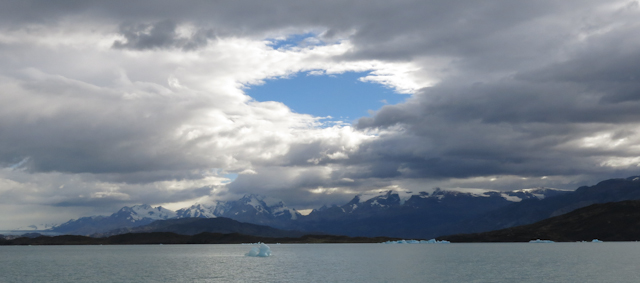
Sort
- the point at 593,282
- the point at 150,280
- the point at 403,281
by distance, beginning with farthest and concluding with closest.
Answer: the point at 150,280
the point at 403,281
the point at 593,282

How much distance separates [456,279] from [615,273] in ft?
116

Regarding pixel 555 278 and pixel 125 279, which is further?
pixel 125 279

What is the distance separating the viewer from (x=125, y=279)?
109062 mm

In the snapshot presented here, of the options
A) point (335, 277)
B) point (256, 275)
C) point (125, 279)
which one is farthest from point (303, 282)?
point (125, 279)

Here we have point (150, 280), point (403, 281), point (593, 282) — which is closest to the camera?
point (593, 282)

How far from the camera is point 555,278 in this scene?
99.2 meters

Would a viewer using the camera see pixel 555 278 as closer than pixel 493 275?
Yes

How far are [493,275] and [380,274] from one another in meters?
24.4

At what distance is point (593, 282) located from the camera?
299ft

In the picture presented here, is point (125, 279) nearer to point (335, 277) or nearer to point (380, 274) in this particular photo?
point (335, 277)

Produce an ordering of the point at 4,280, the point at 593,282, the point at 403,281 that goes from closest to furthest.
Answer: the point at 593,282
the point at 403,281
the point at 4,280

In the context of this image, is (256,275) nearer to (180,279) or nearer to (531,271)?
(180,279)

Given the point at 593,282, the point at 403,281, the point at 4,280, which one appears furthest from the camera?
the point at 4,280

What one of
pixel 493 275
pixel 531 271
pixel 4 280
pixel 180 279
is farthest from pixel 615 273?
pixel 4 280
